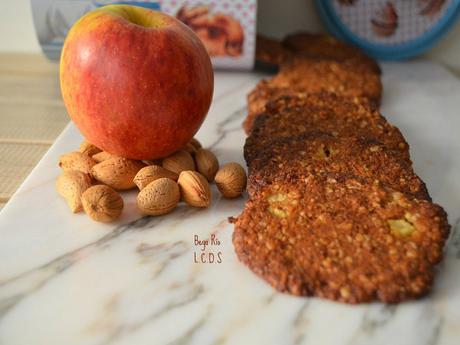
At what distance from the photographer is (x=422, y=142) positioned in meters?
Answer: 1.27

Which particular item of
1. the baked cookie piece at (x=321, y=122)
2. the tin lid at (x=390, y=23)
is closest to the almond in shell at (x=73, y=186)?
the baked cookie piece at (x=321, y=122)

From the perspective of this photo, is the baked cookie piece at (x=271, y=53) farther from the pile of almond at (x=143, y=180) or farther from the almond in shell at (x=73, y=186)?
the almond in shell at (x=73, y=186)

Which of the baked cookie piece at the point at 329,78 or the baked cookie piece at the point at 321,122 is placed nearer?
the baked cookie piece at the point at 321,122

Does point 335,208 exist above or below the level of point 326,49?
above

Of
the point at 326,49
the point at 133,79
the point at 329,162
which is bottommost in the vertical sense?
the point at 326,49

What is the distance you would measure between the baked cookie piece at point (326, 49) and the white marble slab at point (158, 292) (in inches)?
25.1

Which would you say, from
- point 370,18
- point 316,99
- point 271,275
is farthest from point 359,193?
point 370,18

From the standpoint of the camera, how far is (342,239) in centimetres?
82

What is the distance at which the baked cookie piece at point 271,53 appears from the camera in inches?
64.0

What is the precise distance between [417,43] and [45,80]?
3.84 feet

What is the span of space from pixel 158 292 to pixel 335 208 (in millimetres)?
308

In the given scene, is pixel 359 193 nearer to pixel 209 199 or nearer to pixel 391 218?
pixel 391 218

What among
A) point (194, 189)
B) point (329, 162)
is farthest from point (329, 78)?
point (194, 189)

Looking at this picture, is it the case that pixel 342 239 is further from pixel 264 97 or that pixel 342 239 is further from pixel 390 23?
pixel 390 23
